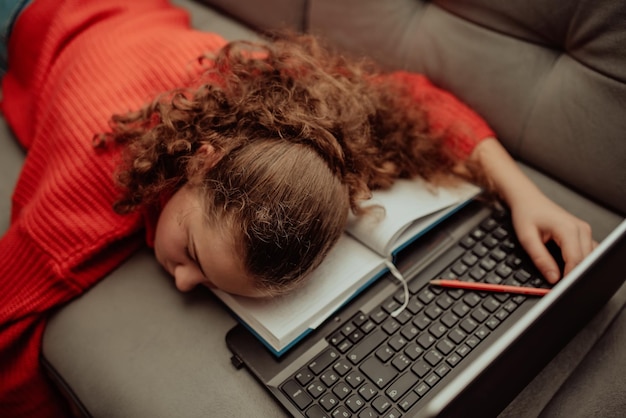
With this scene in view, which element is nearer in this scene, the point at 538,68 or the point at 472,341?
the point at 472,341

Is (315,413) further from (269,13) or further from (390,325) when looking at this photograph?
(269,13)

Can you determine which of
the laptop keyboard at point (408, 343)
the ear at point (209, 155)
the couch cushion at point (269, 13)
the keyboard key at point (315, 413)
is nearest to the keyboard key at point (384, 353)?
the laptop keyboard at point (408, 343)

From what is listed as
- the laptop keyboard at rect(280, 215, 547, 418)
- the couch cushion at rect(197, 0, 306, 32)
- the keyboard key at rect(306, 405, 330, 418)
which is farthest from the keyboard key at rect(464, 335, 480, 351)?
the couch cushion at rect(197, 0, 306, 32)

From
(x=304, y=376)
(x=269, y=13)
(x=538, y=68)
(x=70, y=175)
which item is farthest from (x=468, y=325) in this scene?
(x=269, y=13)

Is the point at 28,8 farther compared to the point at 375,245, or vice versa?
the point at 28,8

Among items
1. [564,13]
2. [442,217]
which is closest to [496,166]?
[442,217]

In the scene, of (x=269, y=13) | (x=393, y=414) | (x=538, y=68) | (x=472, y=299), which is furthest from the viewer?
(x=269, y=13)

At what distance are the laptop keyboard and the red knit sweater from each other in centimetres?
24

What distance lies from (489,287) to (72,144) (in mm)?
663

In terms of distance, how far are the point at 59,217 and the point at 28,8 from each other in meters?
0.58

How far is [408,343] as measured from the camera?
2.18ft

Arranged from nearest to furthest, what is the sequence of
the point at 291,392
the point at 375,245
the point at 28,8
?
the point at 291,392, the point at 375,245, the point at 28,8

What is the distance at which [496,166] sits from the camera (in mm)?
827

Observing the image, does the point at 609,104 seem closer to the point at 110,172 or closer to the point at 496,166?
the point at 496,166
